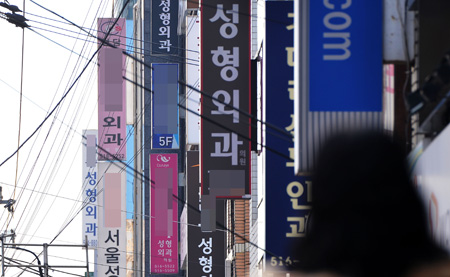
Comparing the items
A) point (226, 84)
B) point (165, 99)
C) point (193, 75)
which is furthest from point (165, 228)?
point (226, 84)

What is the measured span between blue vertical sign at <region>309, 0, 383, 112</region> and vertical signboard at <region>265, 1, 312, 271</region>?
607 centimetres

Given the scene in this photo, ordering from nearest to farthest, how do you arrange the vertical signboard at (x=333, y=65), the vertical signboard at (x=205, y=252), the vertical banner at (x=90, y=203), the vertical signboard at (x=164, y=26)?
the vertical signboard at (x=333, y=65)
the vertical signboard at (x=205, y=252)
the vertical signboard at (x=164, y=26)
the vertical banner at (x=90, y=203)

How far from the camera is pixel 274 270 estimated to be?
15.8 metres

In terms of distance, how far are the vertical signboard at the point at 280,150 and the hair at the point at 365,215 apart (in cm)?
Answer: 1342

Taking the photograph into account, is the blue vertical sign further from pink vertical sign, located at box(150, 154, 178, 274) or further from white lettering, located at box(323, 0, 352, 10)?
pink vertical sign, located at box(150, 154, 178, 274)

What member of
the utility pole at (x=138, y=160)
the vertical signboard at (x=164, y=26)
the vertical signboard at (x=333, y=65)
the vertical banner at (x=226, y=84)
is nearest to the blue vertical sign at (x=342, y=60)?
the vertical signboard at (x=333, y=65)

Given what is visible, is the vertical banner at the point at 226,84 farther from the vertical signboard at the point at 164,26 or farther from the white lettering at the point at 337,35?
the vertical signboard at the point at 164,26

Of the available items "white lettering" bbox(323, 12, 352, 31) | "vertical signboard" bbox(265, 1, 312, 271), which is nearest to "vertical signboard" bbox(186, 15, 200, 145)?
"vertical signboard" bbox(265, 1, 312, 271)

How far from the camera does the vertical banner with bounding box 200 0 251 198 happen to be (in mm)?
18078

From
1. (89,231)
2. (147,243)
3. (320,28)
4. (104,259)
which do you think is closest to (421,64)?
(320,28)

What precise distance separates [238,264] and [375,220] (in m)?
29.1

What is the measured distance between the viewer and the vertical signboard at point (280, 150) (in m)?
15.3

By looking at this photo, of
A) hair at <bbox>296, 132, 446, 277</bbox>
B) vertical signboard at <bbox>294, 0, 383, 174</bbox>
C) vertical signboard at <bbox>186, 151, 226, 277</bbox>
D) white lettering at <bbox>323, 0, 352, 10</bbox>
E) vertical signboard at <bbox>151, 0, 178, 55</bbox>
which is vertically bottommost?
vertical signboard at <bbox>186, 151, 226, 277</bbox>

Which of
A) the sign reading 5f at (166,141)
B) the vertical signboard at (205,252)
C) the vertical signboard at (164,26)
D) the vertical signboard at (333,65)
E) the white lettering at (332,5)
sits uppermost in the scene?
the vertical signboard at (164,26)
